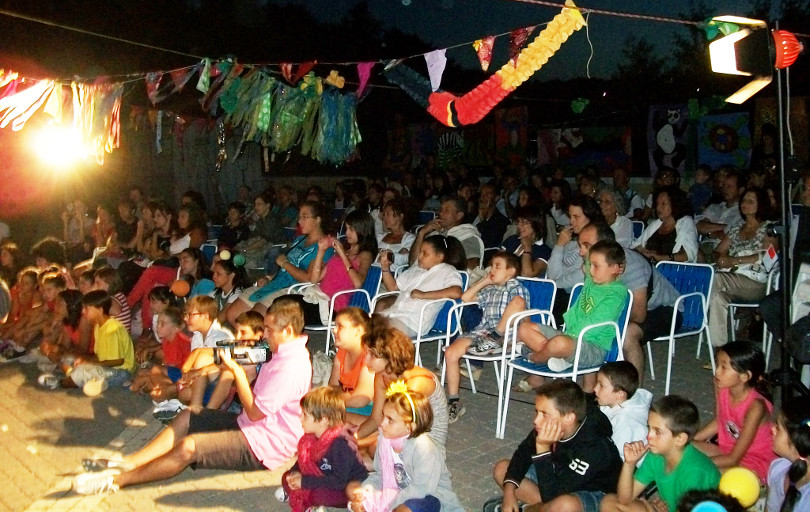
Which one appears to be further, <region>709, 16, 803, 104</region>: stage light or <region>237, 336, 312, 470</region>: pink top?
<region>237, 336, 312, 470</region>: pink top

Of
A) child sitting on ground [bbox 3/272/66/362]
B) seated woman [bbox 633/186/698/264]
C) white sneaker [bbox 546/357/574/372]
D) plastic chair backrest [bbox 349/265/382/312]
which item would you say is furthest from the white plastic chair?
child sitting on ground [bbox 3/272/66/362]

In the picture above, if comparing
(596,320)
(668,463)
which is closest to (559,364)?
(596,320)

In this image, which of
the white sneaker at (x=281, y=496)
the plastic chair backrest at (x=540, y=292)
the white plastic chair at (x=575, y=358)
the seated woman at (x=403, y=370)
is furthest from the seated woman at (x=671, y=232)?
the white sneaker at (x=281, y=496)

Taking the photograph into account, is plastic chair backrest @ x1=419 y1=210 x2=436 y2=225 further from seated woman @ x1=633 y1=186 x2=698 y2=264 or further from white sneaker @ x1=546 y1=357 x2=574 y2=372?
white sneaker @ x1=546 y1=357 x2=574 y2=372

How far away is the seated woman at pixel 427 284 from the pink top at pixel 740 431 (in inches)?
88.1

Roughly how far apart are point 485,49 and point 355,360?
253 cm

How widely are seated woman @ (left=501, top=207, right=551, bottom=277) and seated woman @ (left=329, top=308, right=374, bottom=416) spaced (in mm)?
2252

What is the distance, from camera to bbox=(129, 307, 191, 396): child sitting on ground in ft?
20.0

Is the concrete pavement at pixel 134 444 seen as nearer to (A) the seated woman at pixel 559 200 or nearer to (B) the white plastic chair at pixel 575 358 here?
(B) the white plastic chair at pixel 575 358

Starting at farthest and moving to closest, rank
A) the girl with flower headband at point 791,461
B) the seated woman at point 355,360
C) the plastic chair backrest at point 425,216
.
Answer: the plastic chair backrest at point 425,216 < the seated woman at point 355,360 < the girl with flower headband at point 791,461

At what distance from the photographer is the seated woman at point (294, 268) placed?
6.87 metres

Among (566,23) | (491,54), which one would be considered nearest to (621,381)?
(566,23)

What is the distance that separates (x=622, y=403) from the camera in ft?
13.2

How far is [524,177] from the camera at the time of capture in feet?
40.0
